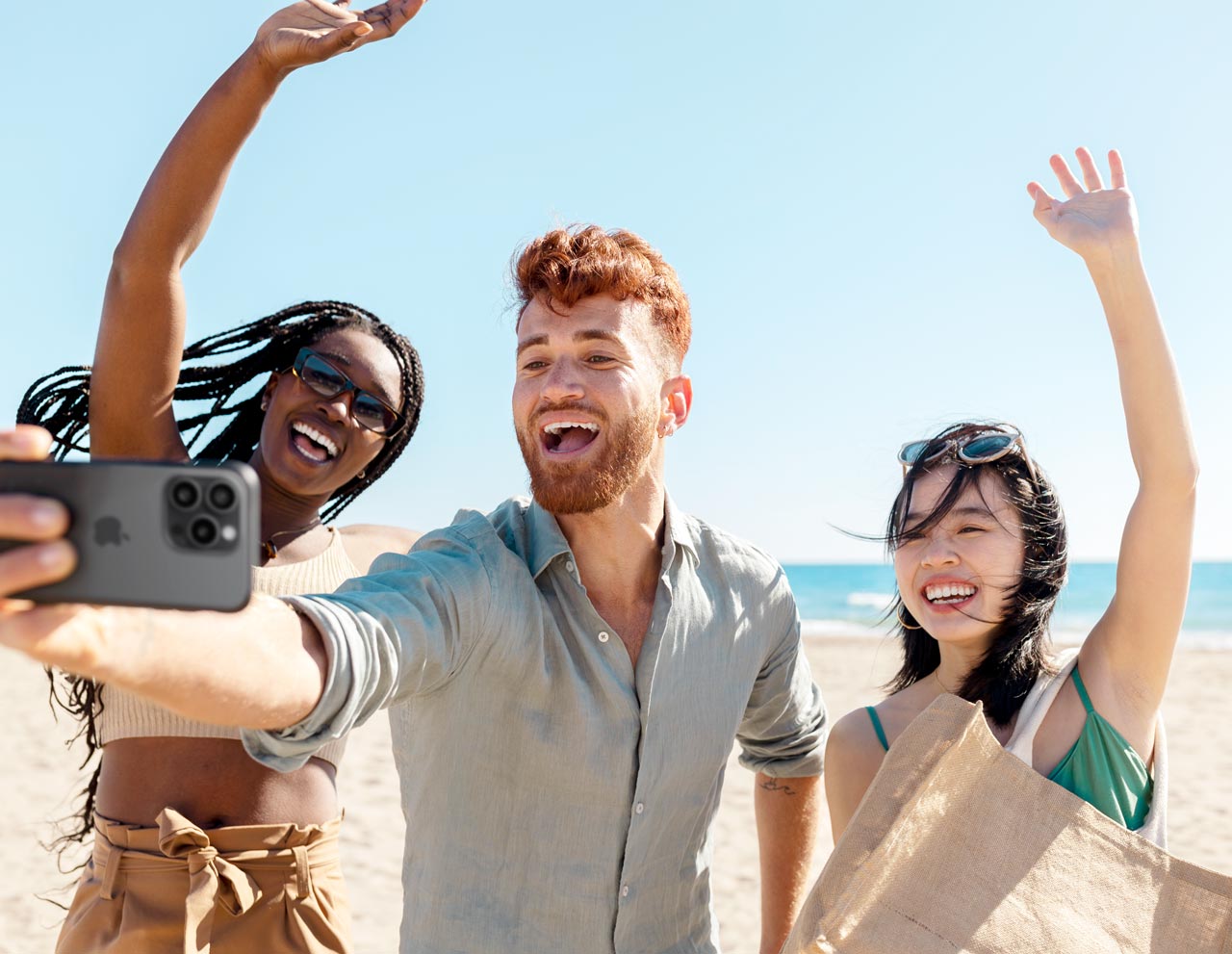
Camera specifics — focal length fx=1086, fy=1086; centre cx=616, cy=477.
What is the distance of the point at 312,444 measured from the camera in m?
3.71

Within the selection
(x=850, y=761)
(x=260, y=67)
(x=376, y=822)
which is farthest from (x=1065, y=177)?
(x=376, y=822)

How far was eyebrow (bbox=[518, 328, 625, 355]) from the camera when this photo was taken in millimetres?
3039

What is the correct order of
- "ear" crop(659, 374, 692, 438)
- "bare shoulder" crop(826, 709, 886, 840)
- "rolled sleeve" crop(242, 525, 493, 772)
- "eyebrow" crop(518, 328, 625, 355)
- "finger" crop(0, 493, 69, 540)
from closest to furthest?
"finger" crop(0, 493, 69, 540) → "rolled sleeve" crop(242, 525, 493, 772) → "bare shoulder" crop(826, 709, 886, 840) → "eyebrow" crop(518, 328, 625, 355) → "ear" crop(659, 374, 692, 438)

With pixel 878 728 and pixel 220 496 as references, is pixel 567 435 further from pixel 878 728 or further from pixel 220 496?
pixel 220 496

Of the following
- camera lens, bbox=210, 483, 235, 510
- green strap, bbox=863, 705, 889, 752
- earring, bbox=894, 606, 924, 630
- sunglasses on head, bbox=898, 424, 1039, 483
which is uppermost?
sunglasses on head, bbox=898, 424, 1039, 483

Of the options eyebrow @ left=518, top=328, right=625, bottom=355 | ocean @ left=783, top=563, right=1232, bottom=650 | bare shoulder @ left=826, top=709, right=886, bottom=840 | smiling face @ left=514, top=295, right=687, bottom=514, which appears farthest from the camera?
ocean @ left=783, top=563, right=1232, bottom=650

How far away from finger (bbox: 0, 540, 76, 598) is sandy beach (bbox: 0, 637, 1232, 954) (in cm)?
389

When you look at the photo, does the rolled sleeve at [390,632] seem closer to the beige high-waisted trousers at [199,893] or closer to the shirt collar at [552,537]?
the shirt collar at [552,537]

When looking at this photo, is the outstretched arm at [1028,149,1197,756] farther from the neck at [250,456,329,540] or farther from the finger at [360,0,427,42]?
the neck at [250,456,329,540]

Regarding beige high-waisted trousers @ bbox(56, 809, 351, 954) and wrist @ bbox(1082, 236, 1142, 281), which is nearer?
wrist @ bbox(1082, 236, 1142, 281)

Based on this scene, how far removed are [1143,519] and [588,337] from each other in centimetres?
149

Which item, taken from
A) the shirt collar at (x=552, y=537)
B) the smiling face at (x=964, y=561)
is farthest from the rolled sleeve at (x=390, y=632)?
the smiling face at (x=964, y=561)

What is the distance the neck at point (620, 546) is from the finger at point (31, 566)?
1808 mm

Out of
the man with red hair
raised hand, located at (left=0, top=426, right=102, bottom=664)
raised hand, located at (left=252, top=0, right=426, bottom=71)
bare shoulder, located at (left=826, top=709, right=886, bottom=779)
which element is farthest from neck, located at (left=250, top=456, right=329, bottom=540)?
raised hand, located at (left=0, top=426, right=102, bottom=664)
